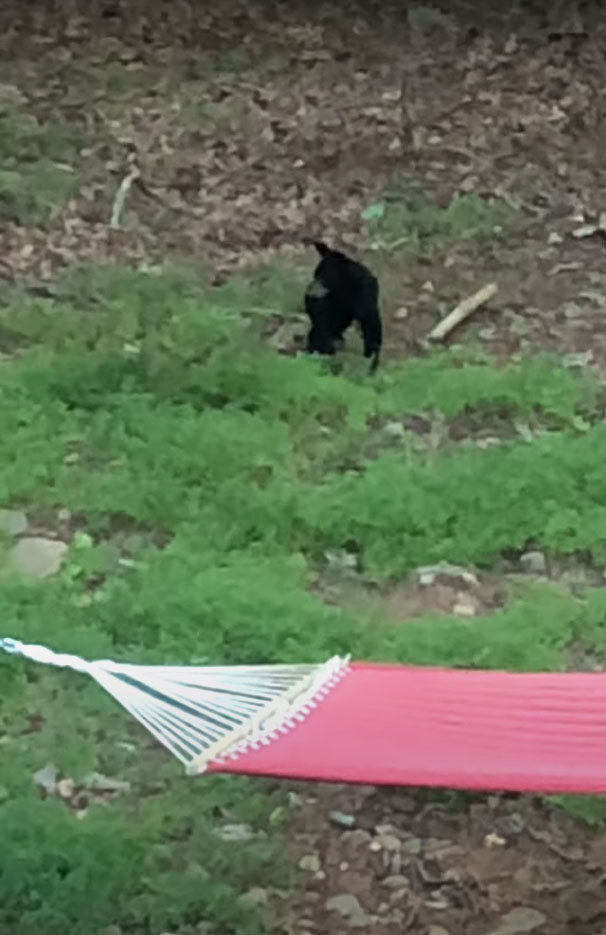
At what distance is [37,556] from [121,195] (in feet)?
4.00

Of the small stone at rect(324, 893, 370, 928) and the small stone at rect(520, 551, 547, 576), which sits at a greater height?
the small stone at rect(520, 551, 547, 576)

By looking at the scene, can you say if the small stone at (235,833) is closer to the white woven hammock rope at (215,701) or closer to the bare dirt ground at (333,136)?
the white woven hammock rope at (215,701)

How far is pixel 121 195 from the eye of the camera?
11.4 ft

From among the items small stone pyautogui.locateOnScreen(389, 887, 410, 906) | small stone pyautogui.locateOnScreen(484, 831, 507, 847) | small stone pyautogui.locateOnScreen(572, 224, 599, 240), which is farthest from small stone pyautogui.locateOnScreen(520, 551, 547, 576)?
small stone pyautogui.locateOnScreen(572, 224, 599, 240)

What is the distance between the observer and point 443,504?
2.56m

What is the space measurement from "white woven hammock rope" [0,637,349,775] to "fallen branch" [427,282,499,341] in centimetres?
135

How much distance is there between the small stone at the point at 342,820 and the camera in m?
2.02

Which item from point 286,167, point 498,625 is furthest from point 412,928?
point 286,167

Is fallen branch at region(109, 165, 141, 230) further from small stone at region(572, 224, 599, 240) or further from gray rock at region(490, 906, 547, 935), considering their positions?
gray rock at region(490, 906, 547, 935)

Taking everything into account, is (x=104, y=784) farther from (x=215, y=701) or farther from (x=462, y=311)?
(x=462, y=311)

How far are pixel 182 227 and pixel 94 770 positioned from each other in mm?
1557

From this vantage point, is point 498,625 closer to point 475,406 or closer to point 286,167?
point 475,406

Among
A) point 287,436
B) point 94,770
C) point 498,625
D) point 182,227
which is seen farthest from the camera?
point 182,227

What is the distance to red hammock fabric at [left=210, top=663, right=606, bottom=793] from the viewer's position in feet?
5.34
